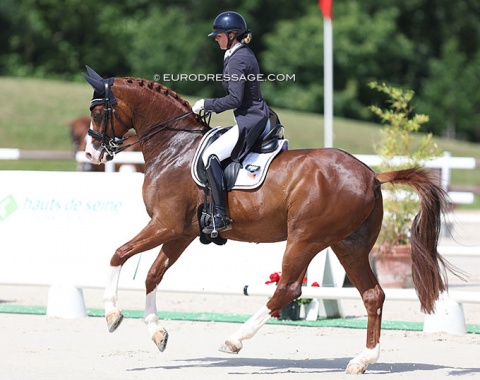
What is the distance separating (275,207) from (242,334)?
36.4 inches

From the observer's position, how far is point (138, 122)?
7.87 metres

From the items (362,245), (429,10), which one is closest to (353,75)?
(429,10)

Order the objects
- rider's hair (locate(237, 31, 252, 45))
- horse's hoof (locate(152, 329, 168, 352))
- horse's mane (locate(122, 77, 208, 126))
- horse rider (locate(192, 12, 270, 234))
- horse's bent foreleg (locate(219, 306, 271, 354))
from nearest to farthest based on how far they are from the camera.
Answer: horse's bent foreleg (locate(219, 306, 271, 354)) < horse's hoof (locate(152, 329, 168, 352)) < horse rider (locate(192, 12, 270, 234)) < rider's hair (locate(237, 31, 252, 45)) < horse's mane (locate(122, 77, 208, 126))

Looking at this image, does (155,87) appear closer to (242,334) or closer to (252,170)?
(252,170)

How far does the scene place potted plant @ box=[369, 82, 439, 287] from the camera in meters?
11.2

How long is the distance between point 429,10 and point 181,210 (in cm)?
4559

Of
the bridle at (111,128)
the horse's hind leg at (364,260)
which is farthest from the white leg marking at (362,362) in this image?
the bridle at (111,128)

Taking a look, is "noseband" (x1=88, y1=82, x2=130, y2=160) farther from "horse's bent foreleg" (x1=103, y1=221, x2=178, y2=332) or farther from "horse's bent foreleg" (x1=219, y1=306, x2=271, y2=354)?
"horse's bent foreleg" (x1=219, y1=306, x2=271, y2=354)

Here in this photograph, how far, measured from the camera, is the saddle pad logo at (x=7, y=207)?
11.1 metres

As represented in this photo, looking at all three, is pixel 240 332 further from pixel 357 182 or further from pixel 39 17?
pixel 39 17

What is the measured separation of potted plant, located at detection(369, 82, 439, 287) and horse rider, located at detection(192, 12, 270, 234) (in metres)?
3.91

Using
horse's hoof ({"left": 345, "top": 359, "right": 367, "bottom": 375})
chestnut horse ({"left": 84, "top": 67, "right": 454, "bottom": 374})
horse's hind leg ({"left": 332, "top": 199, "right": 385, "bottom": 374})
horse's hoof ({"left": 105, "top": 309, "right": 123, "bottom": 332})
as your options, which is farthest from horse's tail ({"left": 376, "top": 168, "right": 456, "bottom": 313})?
horse's hoof ({"left": 105, "top": 309, "right": 123, "bottom": 332})

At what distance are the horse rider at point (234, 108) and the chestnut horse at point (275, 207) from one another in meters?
0.18

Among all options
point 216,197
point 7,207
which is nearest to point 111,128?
point 216,197
